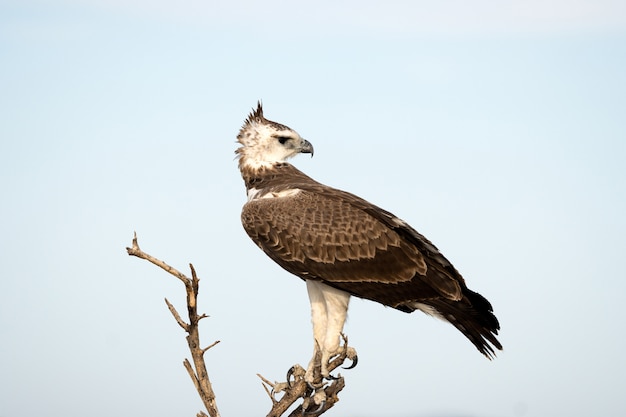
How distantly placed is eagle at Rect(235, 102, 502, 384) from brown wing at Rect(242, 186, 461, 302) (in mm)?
13

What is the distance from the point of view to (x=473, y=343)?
9.83m

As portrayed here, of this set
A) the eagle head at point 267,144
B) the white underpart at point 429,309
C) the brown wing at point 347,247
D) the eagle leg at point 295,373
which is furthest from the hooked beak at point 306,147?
the eagle leg at point 295,373

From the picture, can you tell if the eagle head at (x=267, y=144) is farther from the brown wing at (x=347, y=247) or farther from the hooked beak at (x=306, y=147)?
the brown wing at (x=347, y=247)

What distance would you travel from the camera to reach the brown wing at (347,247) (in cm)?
984

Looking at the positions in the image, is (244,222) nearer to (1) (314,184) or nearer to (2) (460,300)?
(1) (314,184)

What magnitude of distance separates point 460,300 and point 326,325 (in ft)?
6.01

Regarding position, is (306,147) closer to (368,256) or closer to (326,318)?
(368,256)

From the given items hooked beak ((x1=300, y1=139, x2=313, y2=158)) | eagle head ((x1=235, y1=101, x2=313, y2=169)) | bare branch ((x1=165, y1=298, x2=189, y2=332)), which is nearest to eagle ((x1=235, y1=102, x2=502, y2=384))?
eagle head ((x1=235, y1=101, x2=313, y2=169))

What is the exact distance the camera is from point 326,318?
33.6 ft

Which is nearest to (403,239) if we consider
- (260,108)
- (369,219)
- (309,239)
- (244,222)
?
(369,219)

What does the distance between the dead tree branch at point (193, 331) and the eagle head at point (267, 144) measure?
3.17 m

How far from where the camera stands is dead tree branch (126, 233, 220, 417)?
8.58m

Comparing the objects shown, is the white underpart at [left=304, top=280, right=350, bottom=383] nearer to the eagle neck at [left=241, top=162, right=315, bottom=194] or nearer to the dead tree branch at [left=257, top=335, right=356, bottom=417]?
the dead tree branch at [left=257, top=335, right=356, bottom=417]

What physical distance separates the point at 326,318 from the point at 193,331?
2.01m
